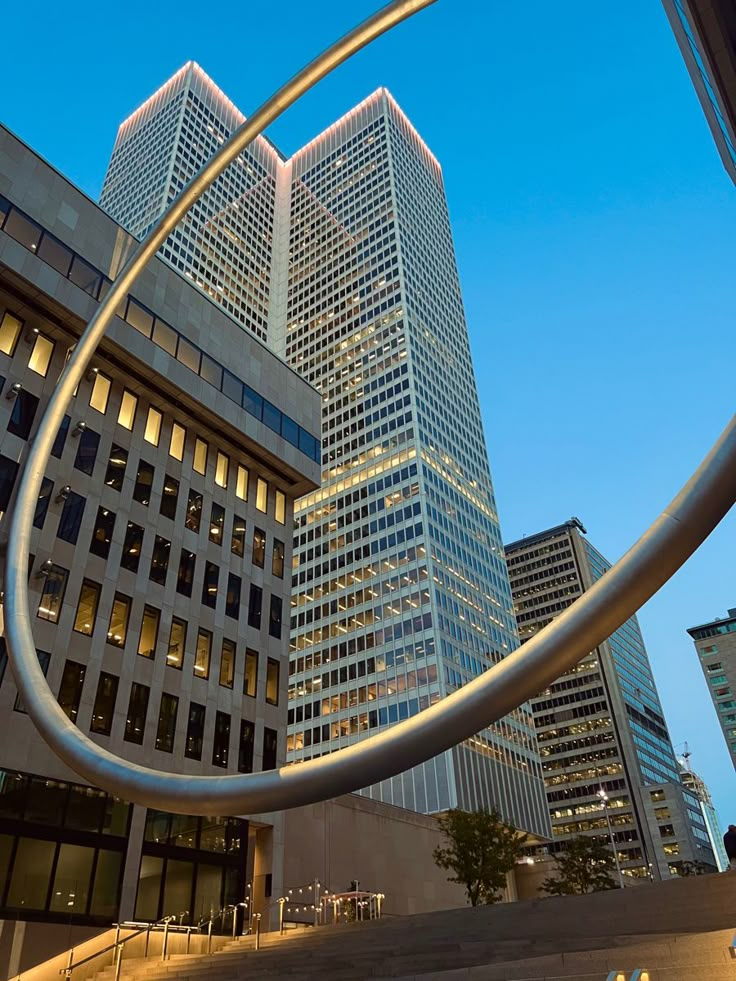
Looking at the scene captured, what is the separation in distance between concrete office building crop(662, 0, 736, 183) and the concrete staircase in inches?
541

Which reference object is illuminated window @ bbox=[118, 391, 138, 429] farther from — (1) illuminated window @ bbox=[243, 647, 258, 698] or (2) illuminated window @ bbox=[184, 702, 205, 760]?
(2) illuminated window @ bbox=[184, 702, 205, 760]

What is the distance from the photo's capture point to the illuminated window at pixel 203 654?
3225 centimetres

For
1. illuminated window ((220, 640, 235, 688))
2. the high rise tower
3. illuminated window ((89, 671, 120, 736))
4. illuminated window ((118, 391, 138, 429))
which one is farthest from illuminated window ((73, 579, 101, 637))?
the high rise tower

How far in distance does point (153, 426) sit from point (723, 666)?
467ft

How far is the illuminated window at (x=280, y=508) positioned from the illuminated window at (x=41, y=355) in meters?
14.2

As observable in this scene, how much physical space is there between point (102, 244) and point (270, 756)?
2513 centimetres

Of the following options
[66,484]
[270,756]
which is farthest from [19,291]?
[270,756]

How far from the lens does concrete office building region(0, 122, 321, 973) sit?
25.7 metres

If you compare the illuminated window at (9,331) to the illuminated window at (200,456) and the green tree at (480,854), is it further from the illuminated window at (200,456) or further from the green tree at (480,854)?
the green tree at (480,854)

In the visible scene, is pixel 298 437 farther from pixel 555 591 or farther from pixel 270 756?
pixel 555 591

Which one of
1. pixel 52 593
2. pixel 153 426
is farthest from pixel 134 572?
pixel 153 426

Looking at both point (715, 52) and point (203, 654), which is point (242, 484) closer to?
point (203, 654)

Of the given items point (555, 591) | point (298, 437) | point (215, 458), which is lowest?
point (215, 458)

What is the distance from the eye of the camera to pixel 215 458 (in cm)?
3775
